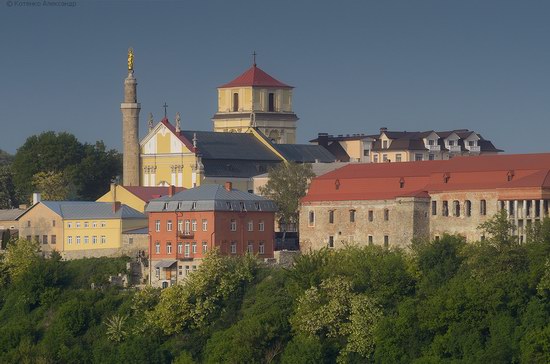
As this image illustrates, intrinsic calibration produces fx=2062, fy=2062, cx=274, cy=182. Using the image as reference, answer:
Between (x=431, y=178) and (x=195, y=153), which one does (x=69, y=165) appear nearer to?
(x=195, y=153)

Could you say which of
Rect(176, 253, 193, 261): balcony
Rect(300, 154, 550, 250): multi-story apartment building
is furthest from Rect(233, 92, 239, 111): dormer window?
Rect(176, 253, 193, 261): balcony

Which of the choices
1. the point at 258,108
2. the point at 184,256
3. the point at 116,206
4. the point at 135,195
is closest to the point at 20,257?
the point at 116,206

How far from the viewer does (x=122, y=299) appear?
105375 millimetres

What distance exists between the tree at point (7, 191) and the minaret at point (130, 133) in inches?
648

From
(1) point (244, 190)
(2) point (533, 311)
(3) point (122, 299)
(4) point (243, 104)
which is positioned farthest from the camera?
(4) point (243, 104)

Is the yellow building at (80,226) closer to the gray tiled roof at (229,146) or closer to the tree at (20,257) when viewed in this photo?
the tree at (20,257)

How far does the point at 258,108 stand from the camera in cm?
13550

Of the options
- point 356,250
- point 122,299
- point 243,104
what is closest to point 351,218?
point 356,250

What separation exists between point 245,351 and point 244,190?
29.2 meters

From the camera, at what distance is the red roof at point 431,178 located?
101m

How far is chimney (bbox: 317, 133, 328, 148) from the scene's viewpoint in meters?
136

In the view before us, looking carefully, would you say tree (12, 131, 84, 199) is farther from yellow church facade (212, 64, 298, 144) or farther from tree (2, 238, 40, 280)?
tree (2, 238, 40, 280)

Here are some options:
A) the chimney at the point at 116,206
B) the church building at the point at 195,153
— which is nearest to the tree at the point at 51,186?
the church building at the point at 195,153

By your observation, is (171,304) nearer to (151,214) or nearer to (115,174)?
(151,214)
